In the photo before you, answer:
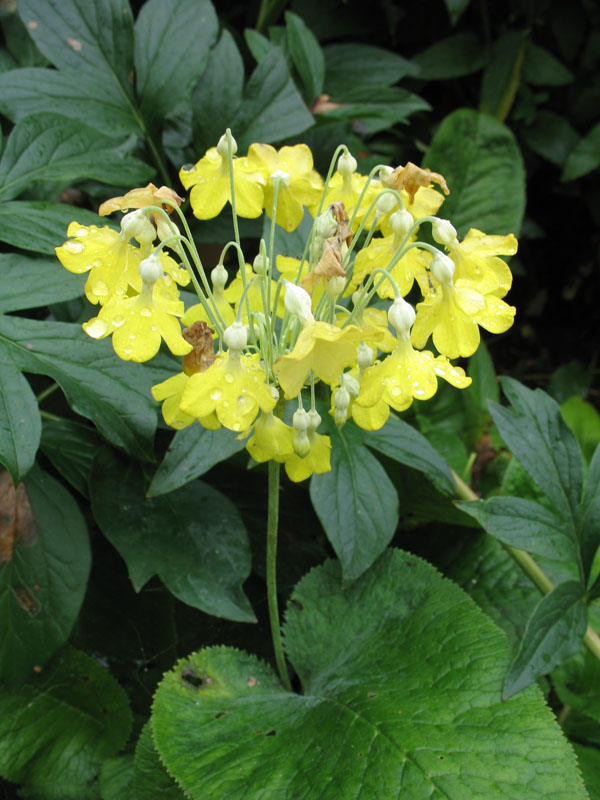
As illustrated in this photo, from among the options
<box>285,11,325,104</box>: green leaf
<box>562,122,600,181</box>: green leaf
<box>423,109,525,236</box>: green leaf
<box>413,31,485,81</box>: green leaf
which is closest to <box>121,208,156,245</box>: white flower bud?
<box>285,11,325,104</box>: green leaf

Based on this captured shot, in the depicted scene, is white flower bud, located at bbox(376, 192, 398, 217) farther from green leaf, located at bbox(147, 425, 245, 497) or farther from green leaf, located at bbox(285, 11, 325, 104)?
green leaf, located at bbox(285, 11, 325, 104)

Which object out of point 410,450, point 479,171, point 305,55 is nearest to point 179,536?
point 410,450

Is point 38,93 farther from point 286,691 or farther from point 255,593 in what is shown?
point 286,691

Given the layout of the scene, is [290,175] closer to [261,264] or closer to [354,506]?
[261,264]

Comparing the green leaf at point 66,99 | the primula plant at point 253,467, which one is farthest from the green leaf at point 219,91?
the green leaf at point 66,99

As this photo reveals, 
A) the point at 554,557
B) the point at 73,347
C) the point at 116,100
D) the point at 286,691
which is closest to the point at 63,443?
the point at 73,347
